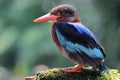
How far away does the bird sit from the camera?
203 inches

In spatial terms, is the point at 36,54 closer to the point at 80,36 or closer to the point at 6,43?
the point at 6,43

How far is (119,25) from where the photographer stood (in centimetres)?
853

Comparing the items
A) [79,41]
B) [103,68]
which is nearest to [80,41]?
[79,41]

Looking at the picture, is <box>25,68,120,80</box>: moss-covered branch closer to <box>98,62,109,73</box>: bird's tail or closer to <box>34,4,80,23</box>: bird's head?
<box>98,62,109,73</box>: bird's tail

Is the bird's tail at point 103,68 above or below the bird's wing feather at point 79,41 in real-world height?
below

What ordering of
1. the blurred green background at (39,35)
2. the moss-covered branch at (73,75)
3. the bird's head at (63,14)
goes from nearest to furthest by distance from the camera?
the moss-covered branch at (73,75) → the bird's head at (63,14) → the blurred green background at (39,35)

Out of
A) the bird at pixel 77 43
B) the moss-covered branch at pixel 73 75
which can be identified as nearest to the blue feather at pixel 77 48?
the bird at pixel 77 43

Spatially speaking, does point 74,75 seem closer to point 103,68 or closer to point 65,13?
point 103,68

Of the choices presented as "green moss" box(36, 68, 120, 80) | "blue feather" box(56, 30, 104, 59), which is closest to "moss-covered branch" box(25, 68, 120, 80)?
"green moss" box(36, 68, 120, 80)

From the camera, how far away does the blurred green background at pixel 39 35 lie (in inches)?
329

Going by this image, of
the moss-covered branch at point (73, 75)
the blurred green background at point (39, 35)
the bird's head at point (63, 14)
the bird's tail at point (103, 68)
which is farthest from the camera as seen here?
the blurred green background at point (39, 35)

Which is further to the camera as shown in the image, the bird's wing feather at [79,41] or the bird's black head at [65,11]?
the bird's black head at [65,11]

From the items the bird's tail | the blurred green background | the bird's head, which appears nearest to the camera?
the bird's tail

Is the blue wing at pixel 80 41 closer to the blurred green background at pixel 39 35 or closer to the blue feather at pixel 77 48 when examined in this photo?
the blue feather at pixel 77 48
